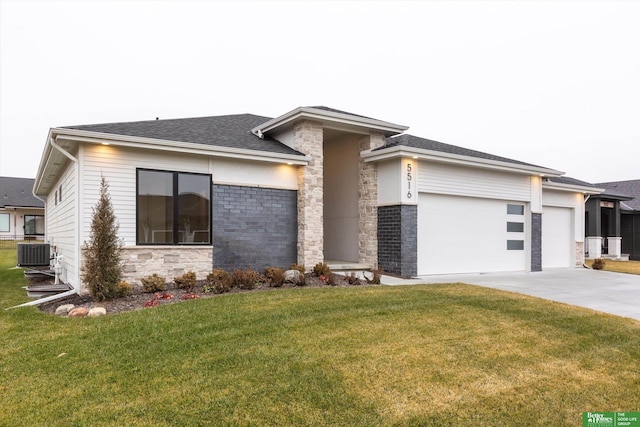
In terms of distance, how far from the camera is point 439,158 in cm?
1059

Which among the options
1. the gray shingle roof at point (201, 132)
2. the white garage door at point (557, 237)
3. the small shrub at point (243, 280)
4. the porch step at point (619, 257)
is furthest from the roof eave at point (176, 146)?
the porch step at point (619, 257)

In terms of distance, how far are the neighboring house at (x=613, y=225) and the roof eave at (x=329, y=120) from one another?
48.7ft

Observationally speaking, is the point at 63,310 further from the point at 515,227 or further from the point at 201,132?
the point at 515,227

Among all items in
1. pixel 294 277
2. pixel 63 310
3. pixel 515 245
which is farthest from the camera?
pixel 515 245

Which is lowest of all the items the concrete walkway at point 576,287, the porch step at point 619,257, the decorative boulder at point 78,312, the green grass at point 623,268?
the porch step at point 619,257

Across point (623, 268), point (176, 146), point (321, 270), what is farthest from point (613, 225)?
point (176, 146)

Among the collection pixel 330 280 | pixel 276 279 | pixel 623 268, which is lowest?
pixel 623 268

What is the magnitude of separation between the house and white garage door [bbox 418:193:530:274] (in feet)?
0.13

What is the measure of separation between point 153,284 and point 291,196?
425cm

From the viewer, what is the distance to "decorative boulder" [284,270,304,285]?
833 centimetres

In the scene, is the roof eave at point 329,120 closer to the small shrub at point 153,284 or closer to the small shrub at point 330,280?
the small shrub at point 330,280

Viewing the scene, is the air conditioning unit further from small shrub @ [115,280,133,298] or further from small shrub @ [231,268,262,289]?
small shrub @ [231,268,262,289]

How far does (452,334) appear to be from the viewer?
16.5 feet

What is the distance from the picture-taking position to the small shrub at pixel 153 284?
7.61 meters
